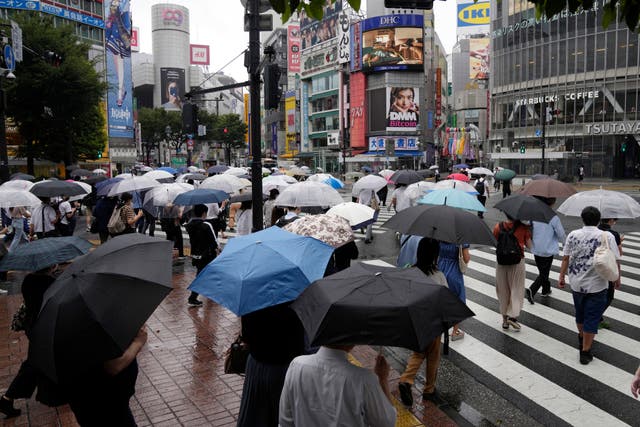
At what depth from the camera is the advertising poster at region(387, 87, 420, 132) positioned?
66.0 meters

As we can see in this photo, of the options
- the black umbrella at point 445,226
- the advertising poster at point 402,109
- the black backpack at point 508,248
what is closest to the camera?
the black umbrella at point 445,226

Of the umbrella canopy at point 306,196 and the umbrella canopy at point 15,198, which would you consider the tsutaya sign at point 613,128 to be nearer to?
the umbrella canopy at point 306,196

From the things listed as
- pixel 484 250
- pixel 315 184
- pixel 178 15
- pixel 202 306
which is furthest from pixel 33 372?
pixel 178 15

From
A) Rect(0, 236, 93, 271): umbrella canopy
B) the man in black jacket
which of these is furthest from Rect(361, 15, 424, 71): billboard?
Rect(0, 236, 93, 271): umbrella canopy

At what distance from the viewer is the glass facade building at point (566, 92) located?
49.9 meters

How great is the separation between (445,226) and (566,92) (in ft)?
185

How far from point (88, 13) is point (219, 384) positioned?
62.9 metres

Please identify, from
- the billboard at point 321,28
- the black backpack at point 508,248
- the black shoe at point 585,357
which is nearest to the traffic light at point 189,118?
the black backpack at point 508,248

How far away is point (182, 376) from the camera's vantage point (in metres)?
6.20

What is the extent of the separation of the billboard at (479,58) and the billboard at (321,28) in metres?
41.1

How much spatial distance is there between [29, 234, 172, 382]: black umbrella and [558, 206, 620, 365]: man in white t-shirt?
5.03 meters

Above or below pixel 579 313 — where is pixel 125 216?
above

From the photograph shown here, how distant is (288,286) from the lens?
3850mm

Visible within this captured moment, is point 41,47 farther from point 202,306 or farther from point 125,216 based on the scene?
point 202,306
